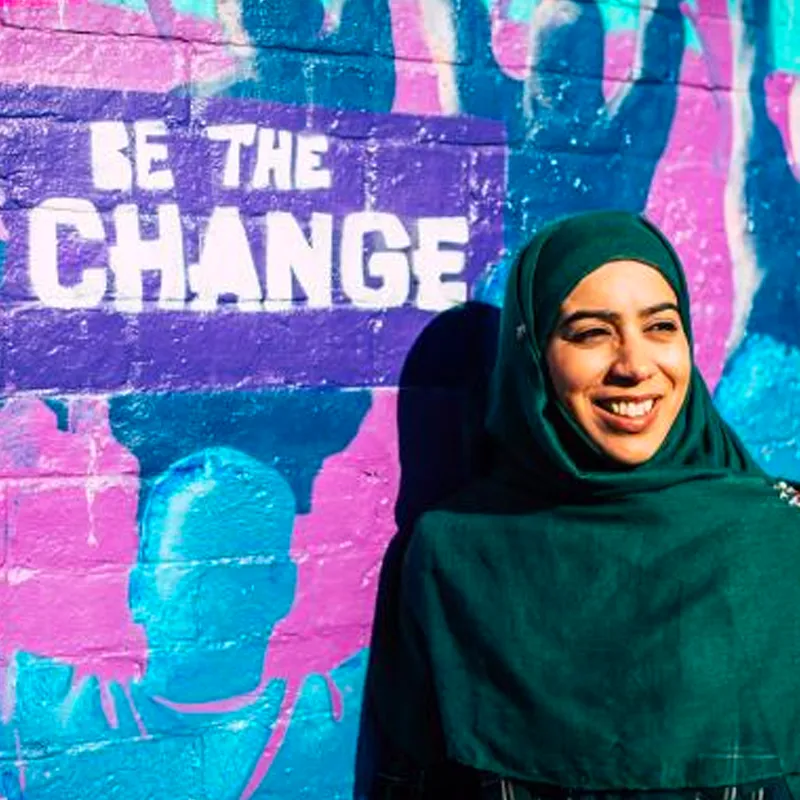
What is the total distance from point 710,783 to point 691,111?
141cm

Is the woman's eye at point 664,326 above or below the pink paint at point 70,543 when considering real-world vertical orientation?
above

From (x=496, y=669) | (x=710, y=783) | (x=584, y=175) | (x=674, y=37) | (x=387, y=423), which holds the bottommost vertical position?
(x=710, y=783)

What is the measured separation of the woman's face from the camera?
259 cm

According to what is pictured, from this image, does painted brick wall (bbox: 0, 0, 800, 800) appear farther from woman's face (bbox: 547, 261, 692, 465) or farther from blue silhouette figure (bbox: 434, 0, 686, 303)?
woman's face (bbox: 547, 261, 692, 465)

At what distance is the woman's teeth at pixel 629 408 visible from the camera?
2.59 meters

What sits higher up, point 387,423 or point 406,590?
point 387,423

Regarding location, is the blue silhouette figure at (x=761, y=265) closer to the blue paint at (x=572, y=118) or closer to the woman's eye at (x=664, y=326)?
the blue paint at (x=572, y=118)

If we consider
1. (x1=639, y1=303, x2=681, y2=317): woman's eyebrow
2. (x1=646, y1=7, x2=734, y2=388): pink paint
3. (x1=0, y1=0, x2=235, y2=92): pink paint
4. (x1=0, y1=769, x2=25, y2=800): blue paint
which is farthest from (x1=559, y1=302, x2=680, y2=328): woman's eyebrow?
(x1=0, y1=769, x2=25, y2=800): blue paint

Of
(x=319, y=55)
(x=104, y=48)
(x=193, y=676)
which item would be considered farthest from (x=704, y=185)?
(x=193, y=676)

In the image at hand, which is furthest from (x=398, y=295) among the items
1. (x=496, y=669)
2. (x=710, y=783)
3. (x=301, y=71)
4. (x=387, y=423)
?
(x=710, y=783)

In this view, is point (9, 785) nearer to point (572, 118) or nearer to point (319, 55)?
point (319, 55)

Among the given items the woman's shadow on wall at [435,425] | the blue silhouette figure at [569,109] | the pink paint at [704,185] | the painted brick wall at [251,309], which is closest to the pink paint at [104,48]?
the painted brick wall at [251,309]

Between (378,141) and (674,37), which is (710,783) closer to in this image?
(378,141)

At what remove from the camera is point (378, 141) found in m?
2.84
